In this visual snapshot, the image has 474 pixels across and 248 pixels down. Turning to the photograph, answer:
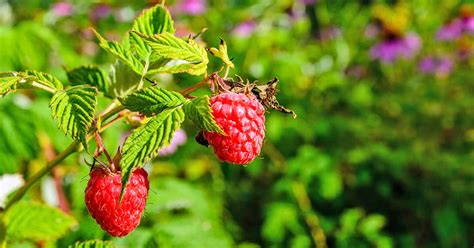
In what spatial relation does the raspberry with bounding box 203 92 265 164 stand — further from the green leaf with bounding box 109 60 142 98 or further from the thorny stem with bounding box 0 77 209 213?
the green leaf with bounding box 109 60 142 98

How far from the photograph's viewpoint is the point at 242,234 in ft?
10.6

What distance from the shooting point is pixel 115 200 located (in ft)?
2.82

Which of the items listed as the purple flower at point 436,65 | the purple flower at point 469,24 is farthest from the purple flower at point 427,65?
the purple flower at point 469,24

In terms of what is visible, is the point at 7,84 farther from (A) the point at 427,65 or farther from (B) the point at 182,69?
(A) the point at 427,65

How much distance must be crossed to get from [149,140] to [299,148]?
237 centimetres

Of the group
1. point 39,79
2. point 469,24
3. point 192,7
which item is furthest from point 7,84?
point 469,24

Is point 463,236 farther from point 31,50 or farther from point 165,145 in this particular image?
point 165,145

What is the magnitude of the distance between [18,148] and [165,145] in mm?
1124

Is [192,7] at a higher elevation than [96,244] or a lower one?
higher

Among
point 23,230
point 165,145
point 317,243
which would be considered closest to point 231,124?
point 165,145

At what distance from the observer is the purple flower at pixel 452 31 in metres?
4.52

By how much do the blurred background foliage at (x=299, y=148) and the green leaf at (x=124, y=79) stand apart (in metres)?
1.00

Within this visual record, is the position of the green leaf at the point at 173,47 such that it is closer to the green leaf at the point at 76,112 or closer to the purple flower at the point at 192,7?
the green leaf at the point at 76,112

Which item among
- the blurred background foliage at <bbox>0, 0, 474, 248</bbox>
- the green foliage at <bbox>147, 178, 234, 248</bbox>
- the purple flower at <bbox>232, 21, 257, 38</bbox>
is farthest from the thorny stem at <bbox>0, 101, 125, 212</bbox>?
the purple flower at <bbox>232, 21, 257, 38</bbox>
